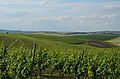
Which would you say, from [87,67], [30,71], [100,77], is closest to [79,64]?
[87,67]

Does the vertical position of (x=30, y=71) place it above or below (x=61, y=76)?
above

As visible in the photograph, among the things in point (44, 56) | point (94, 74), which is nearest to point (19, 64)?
point (94, 74)

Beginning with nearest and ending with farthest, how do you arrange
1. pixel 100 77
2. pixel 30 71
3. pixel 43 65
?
pixel 30 71 < pixel 100 77 < pixel 43 65

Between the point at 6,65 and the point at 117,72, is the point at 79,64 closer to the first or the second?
the point at 117,72

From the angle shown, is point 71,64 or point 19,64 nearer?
point 19,64

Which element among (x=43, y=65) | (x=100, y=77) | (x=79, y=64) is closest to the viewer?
(x=100, y=77)

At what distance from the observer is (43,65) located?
101 ft

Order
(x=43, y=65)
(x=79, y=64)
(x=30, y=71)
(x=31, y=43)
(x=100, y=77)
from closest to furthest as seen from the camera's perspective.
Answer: (x=30, y=71), (x=100, y=77), (x=79, y=64), (x=43, y=65), (x=31, y=43)

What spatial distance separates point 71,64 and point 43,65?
328cm

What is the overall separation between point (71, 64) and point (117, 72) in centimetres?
476

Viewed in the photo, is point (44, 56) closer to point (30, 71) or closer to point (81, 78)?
point (81, 78)

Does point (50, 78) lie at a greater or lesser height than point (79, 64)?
lesser

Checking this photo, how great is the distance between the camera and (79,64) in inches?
1118

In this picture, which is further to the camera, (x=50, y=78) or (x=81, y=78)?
(x=50, y=78)
